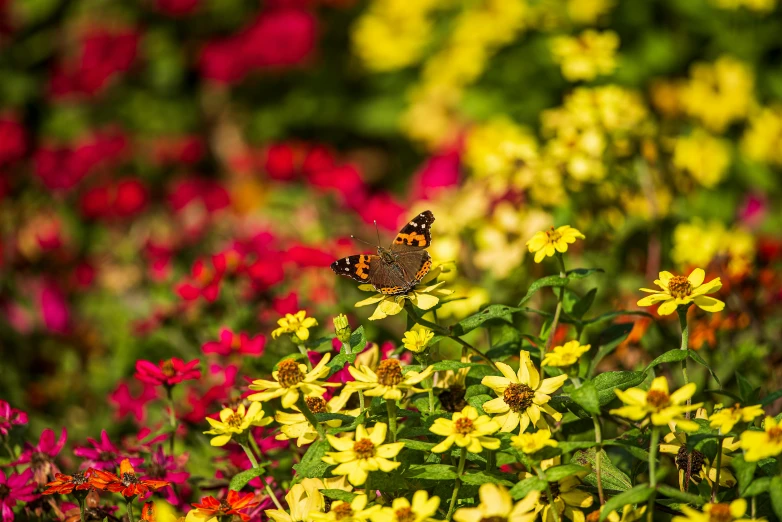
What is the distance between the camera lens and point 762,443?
2.88 feet

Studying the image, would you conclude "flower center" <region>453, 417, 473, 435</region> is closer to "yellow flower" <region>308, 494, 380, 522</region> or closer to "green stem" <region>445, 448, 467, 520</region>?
"green stem" <region>445, 448, 467, 520</region>

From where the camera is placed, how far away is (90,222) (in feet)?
11.5

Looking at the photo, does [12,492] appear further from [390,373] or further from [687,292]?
[687,292]

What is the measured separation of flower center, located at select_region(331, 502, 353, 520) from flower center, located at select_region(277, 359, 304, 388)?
172mm

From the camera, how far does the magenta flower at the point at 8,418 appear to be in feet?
4.30

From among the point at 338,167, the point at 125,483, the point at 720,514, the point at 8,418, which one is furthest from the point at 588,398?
the point at 338,167

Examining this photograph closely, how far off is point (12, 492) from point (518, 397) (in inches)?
31.1

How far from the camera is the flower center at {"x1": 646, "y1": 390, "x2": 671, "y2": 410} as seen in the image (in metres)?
0.90

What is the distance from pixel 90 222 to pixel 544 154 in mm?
2384

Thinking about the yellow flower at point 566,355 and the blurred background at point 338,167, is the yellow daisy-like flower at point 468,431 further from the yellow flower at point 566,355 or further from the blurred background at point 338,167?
the blurred background at point 338,167

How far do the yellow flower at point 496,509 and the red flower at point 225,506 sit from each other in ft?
1.10

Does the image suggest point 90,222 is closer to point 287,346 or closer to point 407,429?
point 287,346

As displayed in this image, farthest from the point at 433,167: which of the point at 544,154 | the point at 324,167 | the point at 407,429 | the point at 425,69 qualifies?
the point at 407,429

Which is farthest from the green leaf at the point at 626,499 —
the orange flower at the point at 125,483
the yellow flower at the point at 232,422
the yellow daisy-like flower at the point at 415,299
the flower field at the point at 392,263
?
the orange flower at the point at 125,483
